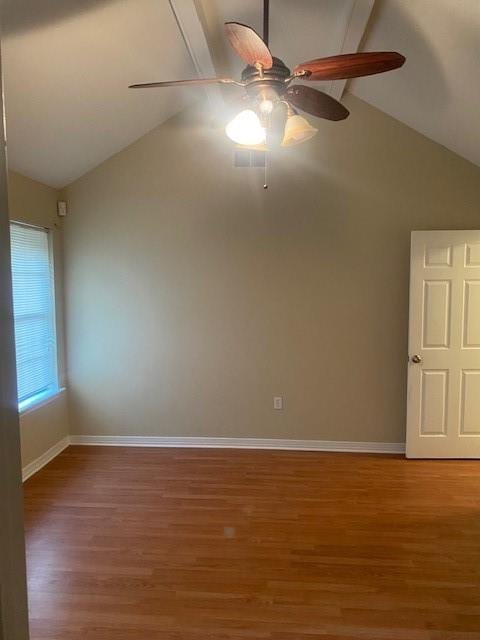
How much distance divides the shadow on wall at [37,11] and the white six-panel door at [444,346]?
2.84 m

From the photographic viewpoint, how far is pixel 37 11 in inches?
86.1

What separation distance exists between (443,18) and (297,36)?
1.07 m

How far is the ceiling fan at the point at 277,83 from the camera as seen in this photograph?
1.79 meters

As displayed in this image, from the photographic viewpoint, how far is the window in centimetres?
361

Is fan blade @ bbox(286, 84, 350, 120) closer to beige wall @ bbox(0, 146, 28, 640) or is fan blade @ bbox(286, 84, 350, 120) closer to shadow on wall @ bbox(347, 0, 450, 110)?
shadow on wall @ bbox(347, 0, 450, 110)

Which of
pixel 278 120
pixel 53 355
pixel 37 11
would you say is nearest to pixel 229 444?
pixel 53 355

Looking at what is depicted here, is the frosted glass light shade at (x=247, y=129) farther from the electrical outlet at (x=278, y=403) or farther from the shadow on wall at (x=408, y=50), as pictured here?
the electrical outlet at (x=278, y=403)

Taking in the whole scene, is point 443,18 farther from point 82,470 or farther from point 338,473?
point 82,470

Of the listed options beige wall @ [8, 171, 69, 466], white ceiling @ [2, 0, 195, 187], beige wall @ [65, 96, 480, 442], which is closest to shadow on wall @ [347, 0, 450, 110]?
beige wall @ [65, 96, 480, 442]

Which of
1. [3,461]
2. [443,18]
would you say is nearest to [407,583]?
[3,461]

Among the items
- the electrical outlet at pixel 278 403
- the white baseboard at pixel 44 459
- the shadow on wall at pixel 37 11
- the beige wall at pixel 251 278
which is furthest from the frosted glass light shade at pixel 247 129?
the white baseboard at pixel 44 459

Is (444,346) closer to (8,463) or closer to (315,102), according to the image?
(315,102)

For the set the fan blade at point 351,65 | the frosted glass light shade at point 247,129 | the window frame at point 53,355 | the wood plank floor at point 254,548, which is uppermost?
the fan blade at point 351,65

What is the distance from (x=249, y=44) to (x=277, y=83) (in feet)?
1.01
